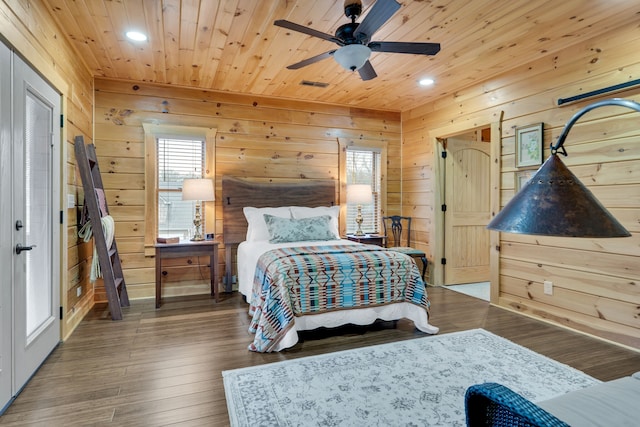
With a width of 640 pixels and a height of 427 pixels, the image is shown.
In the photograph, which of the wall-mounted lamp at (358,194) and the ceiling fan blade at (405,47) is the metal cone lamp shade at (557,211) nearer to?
the ceiling fan blade at (405,47)

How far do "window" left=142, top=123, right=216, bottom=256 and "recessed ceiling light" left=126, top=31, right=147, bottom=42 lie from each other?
1.36m

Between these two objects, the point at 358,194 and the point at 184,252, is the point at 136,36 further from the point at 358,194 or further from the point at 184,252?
the point at 358,194

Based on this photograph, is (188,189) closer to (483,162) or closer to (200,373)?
(200,373)

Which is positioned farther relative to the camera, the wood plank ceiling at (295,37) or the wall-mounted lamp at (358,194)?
the wall-mounted lamp at (358,194)

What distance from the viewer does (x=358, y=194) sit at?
16.7 feet

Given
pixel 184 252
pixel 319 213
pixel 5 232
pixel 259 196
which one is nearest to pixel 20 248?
pixel 5 232

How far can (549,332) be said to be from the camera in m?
3.31

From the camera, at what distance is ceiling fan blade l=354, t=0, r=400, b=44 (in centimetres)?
208

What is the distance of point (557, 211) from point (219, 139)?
179 inches

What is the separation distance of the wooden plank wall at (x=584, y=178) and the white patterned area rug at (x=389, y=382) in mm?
930

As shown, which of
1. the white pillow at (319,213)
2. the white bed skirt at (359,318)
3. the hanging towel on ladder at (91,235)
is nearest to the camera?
the white bed skirt at (359,318)

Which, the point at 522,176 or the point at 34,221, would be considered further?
the point at 522,176

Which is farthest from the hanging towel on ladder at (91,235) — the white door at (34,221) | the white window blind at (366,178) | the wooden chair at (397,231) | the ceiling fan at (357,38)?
the wooden chair at (397,231)

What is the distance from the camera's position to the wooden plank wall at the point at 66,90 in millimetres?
2303
